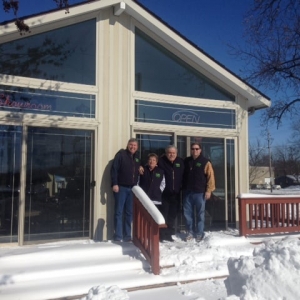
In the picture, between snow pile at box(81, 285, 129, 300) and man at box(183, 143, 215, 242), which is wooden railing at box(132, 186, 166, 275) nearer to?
man at box(183, 143, 215, 242)

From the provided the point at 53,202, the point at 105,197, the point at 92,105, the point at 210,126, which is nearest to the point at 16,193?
the point at 53,202

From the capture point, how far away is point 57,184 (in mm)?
6883

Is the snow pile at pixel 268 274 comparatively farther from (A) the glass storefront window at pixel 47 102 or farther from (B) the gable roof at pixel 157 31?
(B) the gable roof at pixel 157 31

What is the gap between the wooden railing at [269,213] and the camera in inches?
281

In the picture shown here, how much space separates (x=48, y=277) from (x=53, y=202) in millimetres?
1916

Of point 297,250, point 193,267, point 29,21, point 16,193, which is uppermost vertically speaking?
point 29,21

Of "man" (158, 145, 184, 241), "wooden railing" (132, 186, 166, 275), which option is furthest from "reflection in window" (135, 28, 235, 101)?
"wooden railing" (132, 186, 166, 275)

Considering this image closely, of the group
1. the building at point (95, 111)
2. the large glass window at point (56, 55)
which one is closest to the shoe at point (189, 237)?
the building at point (95, 111)

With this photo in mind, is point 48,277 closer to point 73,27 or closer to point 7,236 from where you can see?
point 7,236

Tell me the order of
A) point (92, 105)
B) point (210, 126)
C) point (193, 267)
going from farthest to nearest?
point (210, 126)
point (92, 105)
point (193, 267)

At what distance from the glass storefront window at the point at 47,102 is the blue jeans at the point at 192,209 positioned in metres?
2.37

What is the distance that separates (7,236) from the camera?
6.38 m

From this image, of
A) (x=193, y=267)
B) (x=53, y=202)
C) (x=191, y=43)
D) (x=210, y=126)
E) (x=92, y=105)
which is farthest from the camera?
(x=210, y=126)

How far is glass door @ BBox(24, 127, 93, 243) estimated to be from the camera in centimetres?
664
